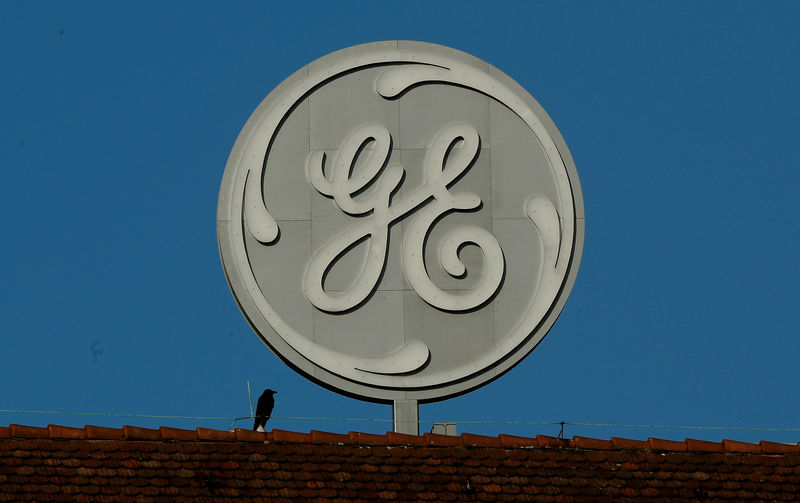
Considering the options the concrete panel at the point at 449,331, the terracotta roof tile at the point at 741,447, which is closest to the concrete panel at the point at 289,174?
the concrete panel at the point at 449,331

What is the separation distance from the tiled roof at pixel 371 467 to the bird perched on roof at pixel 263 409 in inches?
37.4

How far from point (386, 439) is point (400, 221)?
3.59 m

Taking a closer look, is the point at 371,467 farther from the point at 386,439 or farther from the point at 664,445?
the point at 664,445

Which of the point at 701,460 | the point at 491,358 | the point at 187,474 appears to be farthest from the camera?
the point at 491,358

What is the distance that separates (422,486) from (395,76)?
5959 millimetres

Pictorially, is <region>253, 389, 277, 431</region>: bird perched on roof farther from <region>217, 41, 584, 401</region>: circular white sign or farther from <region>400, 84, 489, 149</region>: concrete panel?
<region>400, 84, 489, 149</region>: concrete panel

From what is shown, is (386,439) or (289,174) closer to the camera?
(386,439)

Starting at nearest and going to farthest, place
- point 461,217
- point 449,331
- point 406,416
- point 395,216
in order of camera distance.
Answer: point 406,416
point 449,331
point 395,216
point 461,217

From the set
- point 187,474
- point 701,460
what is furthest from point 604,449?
point 187,474

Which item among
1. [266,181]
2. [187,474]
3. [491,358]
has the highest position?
[266,181]

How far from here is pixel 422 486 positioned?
21734 mm

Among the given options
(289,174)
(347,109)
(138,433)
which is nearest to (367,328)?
(289,174)

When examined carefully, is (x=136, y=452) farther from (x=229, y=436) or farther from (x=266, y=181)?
(x=266, y=181)

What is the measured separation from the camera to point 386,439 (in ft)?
73.8
